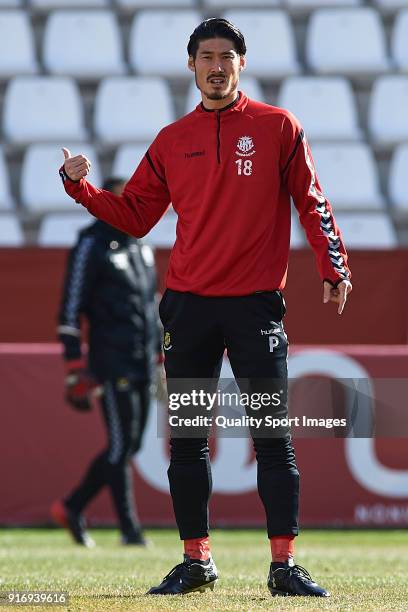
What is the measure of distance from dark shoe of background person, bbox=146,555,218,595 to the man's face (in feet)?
5.21

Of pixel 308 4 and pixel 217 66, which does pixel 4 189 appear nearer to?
pixel 308 4

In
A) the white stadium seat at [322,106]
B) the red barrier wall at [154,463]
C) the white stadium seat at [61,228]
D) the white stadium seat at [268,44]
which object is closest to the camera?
the red barrier wall at [154,463]

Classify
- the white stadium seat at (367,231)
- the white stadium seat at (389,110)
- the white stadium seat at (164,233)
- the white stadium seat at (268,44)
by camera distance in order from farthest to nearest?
the white stadium seat at (268,44), the white stadium seat at (389,110), the white stadium seat at (367,231), the white stadium seat at (164,233)

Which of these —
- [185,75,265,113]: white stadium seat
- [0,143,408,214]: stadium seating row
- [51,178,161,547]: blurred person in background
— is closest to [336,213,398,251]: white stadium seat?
[0,143,408,214]: stadium seating row

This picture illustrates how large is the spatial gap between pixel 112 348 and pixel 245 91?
19.8 ft

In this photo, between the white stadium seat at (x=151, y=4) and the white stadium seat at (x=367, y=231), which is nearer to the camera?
the white stadium seat at (x=367, y=231)

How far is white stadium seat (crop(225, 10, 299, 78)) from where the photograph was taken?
13.8 meters

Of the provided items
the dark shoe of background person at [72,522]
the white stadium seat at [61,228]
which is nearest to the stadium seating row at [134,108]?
the white stadium seat at [61,228]

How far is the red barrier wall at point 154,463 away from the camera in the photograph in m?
8.72

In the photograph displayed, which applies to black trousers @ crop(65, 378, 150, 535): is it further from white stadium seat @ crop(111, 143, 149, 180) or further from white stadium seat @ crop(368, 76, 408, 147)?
white stadium seat @ crop(368, 76, 408, 147)

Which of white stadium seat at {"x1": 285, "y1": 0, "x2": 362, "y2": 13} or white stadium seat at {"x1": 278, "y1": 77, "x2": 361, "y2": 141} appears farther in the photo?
white stadium seat at {"x1": 285, "y1": 0, "x2": 362, "y2": 13}

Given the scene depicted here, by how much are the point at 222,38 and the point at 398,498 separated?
16.5 ft

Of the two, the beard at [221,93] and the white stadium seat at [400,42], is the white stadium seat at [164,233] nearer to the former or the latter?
the white stadium seat at [400,42]

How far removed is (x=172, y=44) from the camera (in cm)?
1386
